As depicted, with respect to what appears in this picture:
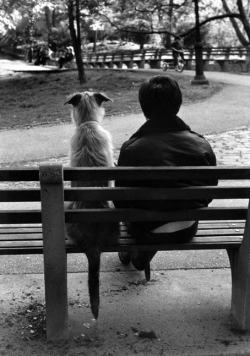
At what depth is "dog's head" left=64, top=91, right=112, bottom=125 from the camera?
451cm

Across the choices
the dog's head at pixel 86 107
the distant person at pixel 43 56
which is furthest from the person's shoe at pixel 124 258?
the distant person at pixel 43 56

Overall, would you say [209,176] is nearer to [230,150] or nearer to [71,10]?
[230,150]

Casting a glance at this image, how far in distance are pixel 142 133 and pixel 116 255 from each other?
1.80 metres

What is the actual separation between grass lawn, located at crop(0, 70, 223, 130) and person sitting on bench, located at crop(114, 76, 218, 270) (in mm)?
10821

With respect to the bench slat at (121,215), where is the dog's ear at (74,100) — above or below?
above

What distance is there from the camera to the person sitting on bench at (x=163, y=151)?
3.58 meters

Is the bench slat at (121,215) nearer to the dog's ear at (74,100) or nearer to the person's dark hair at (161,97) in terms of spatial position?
the person's dark hair at (161,97)

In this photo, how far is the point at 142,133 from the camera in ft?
12.1

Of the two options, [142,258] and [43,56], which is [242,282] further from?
[43,56]

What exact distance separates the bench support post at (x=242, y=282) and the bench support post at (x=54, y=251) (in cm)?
120

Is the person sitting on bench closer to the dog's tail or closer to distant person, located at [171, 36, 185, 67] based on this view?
the dog's tail

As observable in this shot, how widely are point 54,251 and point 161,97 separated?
1.26 m

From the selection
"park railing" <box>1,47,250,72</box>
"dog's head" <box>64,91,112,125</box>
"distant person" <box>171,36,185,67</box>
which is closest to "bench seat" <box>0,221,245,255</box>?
"dog's head" <box>64,91,112,125</box>

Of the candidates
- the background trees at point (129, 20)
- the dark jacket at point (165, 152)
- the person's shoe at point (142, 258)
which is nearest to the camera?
the dark jacket at point (165, 152)
